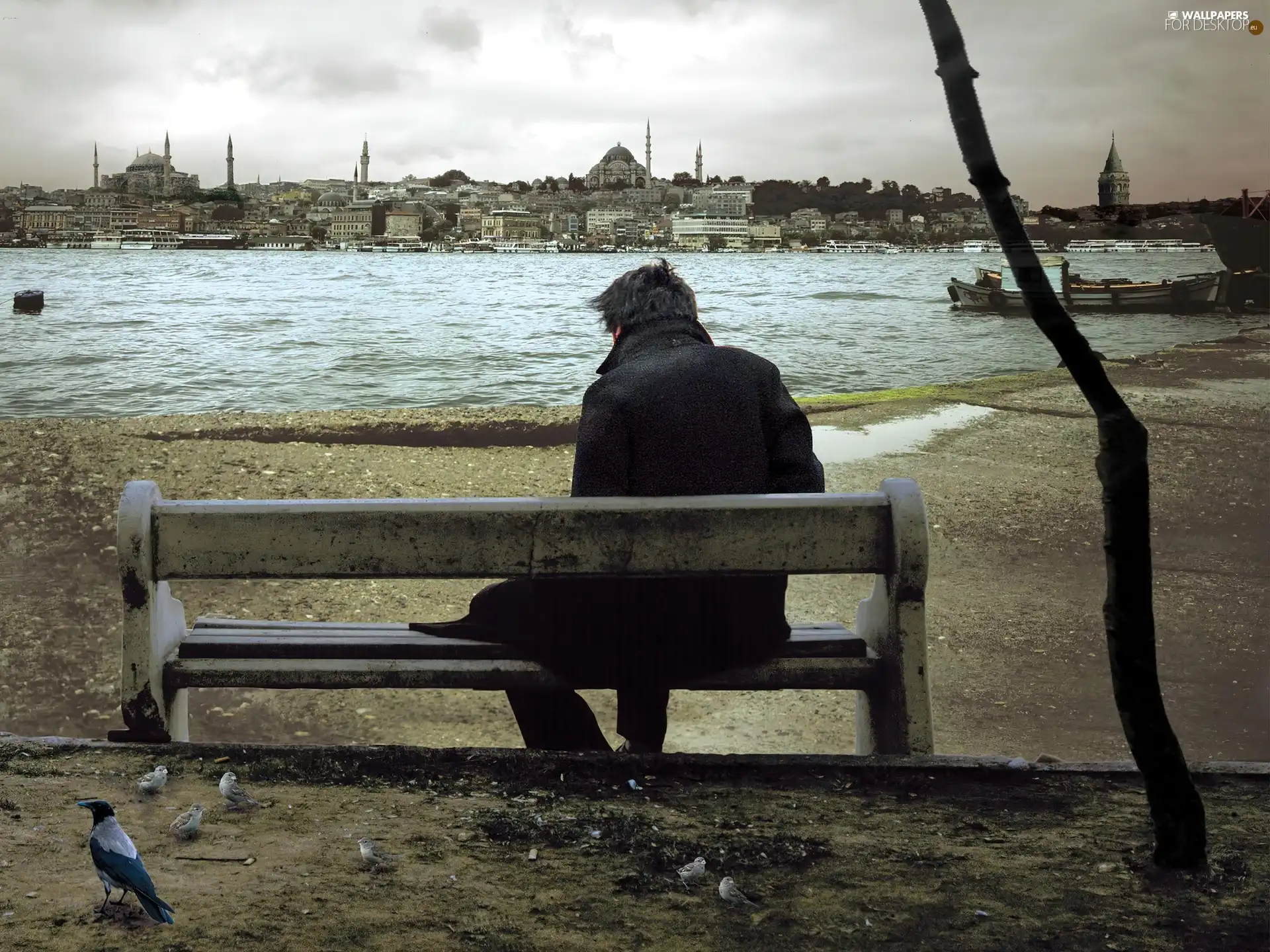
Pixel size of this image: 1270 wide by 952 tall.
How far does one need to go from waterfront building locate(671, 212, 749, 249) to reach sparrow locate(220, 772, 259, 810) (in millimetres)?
152701

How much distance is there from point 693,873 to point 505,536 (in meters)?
0.88

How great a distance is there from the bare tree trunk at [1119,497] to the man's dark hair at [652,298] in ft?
2.96

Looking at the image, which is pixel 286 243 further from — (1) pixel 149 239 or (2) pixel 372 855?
(2) pixel 372 855

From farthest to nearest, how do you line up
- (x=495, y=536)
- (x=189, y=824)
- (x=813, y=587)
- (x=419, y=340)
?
(x=419, y=340)
(x=813, y=587)
(x=495, y=536)
(x=189, y=824)

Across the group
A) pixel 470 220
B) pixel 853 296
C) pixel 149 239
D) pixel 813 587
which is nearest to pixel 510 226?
pixel 470 220

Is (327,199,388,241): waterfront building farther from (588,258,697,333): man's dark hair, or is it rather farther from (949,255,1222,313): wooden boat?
(588,258,697,333): man's dark hair

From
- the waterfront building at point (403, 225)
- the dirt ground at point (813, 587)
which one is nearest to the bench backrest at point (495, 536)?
the dirt ground at point (813, 587)

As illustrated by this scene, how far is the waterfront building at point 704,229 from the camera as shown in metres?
153

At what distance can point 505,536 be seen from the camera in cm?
284

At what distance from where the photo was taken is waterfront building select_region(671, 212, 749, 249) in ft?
503

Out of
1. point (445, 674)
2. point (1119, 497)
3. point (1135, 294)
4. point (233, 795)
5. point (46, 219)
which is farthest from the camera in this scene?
point (46, 219)

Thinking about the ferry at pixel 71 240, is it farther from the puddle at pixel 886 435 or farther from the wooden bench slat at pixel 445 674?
the wooden bench slat at pixel 445 674

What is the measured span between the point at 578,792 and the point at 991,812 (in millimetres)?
964

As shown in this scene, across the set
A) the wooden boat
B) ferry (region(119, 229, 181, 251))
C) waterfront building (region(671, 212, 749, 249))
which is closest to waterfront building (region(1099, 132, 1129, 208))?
the wooden boat
